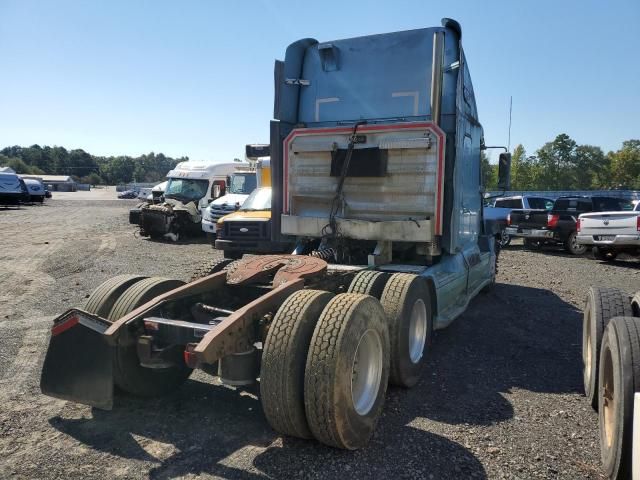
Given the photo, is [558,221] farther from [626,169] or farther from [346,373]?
[626,169]

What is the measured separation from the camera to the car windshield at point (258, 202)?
12195 millimetres

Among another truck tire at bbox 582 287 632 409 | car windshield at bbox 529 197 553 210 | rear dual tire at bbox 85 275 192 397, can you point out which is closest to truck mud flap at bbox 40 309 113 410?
rear dual tire at bbox 85 275 192 397

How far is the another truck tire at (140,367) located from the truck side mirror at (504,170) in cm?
566

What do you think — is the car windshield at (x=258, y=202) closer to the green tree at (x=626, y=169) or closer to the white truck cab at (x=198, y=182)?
the white truck cab at (x=198, y=182)

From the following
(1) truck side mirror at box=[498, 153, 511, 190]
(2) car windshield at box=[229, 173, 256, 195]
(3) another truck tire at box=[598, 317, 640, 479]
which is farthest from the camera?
(2) car windshield at box=[229, 173, 256, 195]

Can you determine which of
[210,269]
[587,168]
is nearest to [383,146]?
[210,269]

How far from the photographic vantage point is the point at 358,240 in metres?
6.33

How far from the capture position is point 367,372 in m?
3.83

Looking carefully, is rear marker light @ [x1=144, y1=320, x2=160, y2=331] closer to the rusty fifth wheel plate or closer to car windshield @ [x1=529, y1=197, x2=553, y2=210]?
the rusty fifth wheel plate

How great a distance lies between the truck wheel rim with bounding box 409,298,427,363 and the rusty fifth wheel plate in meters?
1.02

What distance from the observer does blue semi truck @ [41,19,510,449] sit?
335 cm

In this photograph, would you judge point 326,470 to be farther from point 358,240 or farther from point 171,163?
point 171,163

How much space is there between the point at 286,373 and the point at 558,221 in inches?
575

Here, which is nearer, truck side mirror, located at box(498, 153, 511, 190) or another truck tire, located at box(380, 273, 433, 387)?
another truck tire, located at box(380, 273, 433, 387)
